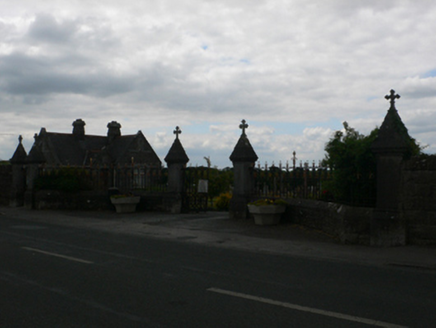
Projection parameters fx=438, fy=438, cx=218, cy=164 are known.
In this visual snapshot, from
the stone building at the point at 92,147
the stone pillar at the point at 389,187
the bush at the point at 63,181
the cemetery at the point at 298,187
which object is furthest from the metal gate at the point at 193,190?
the stone building at the point at 92,147

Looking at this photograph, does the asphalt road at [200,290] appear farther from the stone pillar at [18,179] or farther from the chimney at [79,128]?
the chimney at [79,128]

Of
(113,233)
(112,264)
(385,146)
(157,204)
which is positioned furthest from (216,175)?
(112,264)

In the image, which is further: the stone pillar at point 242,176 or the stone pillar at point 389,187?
the stone pillar at point 242,176

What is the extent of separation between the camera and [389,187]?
10.8 m

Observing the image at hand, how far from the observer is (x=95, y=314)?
5.26 metres

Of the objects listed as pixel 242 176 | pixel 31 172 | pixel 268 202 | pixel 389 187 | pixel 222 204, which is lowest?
pixel 222 204

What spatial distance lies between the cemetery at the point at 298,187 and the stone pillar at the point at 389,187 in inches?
0.9

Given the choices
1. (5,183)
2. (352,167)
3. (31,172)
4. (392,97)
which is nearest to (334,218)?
(352,167)

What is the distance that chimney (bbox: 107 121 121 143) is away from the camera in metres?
56.5

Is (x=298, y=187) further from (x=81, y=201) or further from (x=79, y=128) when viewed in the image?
(x=79, y=128)

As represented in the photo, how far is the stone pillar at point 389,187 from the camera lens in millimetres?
10633

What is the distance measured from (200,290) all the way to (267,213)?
8.69 m

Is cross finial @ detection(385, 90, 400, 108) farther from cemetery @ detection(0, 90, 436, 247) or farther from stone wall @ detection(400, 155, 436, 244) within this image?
stone wall @ detection(400, 155, 436, 244)

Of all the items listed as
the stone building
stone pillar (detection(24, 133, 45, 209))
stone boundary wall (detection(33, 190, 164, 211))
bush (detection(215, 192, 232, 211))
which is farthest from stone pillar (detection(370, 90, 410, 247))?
the stone building
